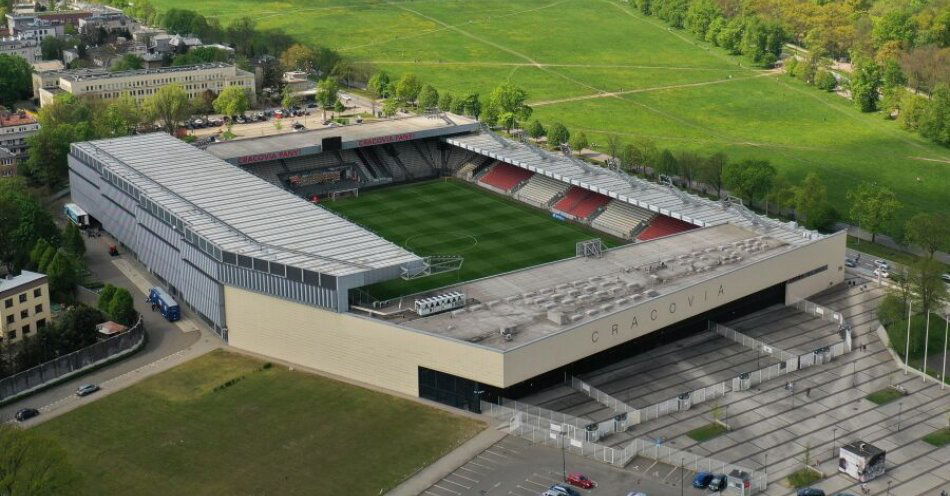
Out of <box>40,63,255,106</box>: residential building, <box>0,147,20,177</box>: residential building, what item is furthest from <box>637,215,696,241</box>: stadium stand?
<box>40,63,255,106</box>: residential building

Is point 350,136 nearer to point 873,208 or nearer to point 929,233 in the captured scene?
point 873,208

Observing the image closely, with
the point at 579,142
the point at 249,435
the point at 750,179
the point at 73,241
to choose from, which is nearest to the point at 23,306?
the point at 73,241

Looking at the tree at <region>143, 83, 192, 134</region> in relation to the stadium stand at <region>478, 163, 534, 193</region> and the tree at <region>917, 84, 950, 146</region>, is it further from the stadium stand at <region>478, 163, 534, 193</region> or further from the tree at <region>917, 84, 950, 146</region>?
the tree at <region>917, 84, 950, 146</region>

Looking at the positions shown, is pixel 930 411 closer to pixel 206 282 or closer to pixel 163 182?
pixel 206 282

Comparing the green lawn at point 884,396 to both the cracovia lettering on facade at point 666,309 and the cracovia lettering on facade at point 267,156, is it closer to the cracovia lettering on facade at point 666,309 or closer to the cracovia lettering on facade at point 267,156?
the cracovia lettering on facade at point 666,309

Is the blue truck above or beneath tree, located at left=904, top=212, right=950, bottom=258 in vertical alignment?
beneath

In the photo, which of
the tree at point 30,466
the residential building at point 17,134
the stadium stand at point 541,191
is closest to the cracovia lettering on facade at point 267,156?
the stadium stand at point 541,191
